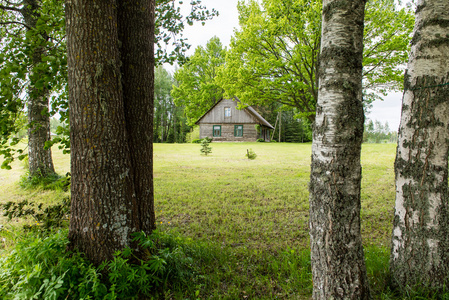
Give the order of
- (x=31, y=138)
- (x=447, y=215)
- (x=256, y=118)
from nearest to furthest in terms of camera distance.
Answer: (x=447, y=215) < (x=31, y=138) < (x=256, y=118)

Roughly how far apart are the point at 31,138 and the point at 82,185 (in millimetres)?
6037

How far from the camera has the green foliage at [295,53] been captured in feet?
28.9

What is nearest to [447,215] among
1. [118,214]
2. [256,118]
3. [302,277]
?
[302,277]

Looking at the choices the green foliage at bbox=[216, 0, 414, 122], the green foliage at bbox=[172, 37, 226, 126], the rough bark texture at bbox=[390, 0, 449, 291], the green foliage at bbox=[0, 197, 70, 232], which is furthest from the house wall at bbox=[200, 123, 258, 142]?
the rough bark texture at bbox=[390, 0, 449, 291]

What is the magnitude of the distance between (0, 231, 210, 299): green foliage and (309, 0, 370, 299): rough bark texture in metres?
1.52

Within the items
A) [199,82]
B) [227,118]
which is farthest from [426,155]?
[199,82]

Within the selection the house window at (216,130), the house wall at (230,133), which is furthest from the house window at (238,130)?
the house window at (216,130)

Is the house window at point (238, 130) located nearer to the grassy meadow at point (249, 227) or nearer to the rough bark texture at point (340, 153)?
the grassy meadow at point (249, 227)

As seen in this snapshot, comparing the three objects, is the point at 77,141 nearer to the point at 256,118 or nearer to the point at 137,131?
the point at 137,131

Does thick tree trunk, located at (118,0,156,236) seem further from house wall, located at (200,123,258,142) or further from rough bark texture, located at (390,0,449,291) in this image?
house wall, located at (200,123,258,142)

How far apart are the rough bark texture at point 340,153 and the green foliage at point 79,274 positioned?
1520 millimetres

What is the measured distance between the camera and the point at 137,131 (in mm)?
2807

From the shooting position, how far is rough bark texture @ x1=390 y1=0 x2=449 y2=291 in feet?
7.08

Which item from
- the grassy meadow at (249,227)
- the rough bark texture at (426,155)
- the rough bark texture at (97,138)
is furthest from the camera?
the grassy meadow at (249,227)
